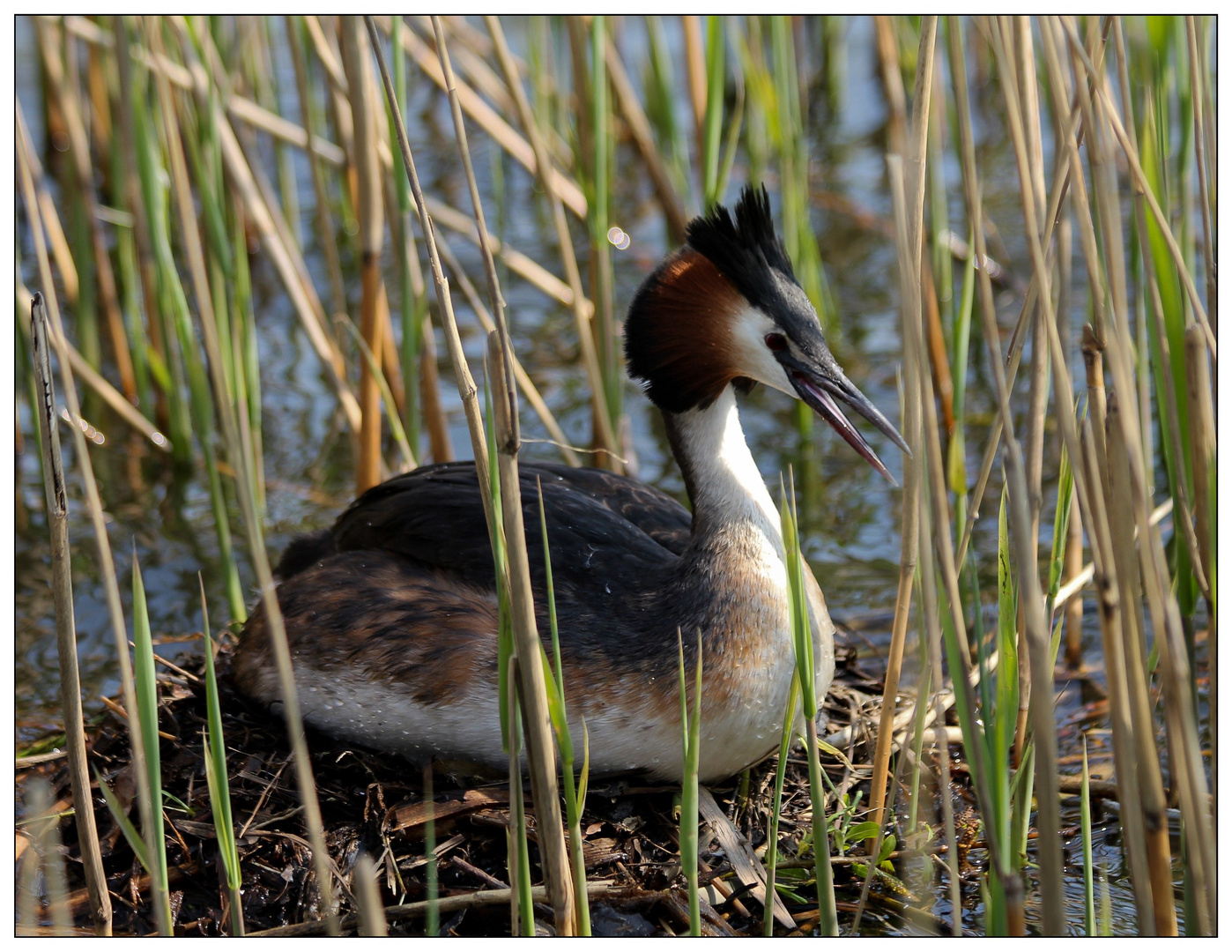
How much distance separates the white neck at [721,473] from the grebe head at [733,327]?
5cm

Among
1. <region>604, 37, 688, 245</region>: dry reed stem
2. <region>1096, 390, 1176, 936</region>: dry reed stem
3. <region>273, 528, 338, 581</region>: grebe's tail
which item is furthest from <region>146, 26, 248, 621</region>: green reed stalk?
<region>1096, 390, 1176, 936</region>: dry reed stem

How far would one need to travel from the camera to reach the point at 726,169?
16.4 ft

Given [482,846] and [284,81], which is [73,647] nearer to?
[482,846]

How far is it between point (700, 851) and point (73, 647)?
163 cm

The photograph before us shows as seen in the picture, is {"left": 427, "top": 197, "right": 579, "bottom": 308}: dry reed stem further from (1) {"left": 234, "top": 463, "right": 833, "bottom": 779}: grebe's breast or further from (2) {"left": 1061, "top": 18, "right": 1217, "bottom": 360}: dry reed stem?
(2) {"left": 1061, "top": 18, "right": 1217, "bottom": 360}: dry reed stem

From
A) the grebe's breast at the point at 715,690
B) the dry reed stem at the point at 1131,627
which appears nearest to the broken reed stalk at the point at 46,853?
the grebe's breast at the point at 715,690

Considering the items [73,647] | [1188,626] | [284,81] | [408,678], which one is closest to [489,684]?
[408,678]

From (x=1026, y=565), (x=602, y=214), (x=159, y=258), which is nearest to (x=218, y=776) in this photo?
(x=1026, y=565)

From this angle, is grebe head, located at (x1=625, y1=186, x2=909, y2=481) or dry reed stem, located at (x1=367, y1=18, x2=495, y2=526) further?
grebe head, located at (x1=625, y1=186, x2=909, y2=481)

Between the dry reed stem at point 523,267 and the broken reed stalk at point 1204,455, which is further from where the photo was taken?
the dry reed stem at point 523,267

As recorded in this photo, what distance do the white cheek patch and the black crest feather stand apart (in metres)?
0.05

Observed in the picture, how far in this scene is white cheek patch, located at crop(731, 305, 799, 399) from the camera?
3.39m

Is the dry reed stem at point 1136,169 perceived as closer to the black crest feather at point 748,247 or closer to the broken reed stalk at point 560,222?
the black crest feather at point 748,247

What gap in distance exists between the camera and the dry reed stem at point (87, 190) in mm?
5684
